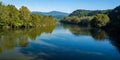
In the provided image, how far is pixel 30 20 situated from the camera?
92.1 m

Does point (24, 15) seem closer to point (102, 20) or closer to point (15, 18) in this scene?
point (15, 18)

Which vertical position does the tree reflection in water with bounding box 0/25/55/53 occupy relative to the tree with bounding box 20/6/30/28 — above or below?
below

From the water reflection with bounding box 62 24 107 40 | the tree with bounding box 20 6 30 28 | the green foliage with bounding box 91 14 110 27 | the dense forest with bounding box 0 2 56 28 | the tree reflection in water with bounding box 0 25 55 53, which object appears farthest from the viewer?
the green foliage with bounding box 91 14 110 27

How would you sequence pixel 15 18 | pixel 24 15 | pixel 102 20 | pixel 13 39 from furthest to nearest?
pixel 102 20 → pixel 24 15 → pixel 15 18 → pixel 13 39

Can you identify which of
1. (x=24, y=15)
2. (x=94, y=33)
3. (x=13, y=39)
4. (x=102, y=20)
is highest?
(x=24, y=15)

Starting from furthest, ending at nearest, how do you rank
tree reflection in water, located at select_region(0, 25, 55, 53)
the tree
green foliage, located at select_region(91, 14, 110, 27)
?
green foliage, located at select_region(91, 14, 110, 27) < the tree < tree reflection in water, located at select_region(0, 25, 55, 53)

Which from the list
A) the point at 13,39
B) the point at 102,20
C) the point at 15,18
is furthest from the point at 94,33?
the point at 13,39

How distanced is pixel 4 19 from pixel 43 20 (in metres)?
43.2

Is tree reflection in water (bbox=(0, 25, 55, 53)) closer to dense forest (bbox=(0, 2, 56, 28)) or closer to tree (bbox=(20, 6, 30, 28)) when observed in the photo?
dense forest (bbox=(0, 2, 56, 28))

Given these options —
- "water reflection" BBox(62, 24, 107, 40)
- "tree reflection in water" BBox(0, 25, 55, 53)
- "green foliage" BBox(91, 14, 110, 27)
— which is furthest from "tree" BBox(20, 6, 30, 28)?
"green foliage" BBox(91, 14, 110, 27)

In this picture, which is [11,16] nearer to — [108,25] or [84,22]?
[108,25]

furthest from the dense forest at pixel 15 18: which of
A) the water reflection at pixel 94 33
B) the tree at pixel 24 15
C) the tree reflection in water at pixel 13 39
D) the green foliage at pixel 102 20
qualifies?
the green foliage at pixel 102 20

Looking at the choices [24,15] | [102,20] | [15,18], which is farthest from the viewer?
[102,20]

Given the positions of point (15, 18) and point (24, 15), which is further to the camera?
point (24, 15)
